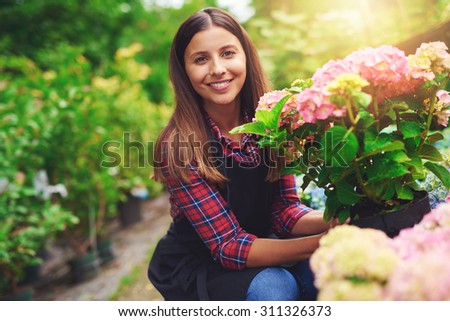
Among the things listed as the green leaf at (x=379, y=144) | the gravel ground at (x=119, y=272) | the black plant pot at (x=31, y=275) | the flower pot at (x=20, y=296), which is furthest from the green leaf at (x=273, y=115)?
the black plant pot at (x=31, y=275)

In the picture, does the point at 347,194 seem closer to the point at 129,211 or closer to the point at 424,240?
the point at 424,240

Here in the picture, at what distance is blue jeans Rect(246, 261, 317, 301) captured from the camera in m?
1.29

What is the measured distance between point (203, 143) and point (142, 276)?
9.30ft

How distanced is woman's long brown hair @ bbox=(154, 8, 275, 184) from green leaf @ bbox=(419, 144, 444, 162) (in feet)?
2.06

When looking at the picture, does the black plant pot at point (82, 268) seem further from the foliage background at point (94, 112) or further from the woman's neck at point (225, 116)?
the woman's neck at point (225, 116)

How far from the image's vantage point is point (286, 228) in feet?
5.42

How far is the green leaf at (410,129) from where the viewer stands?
1020mm

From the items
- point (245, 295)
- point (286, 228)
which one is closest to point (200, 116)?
point (286, 228)

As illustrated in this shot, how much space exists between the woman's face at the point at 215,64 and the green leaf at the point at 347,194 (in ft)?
2.37

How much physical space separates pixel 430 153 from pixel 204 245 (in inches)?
35.6

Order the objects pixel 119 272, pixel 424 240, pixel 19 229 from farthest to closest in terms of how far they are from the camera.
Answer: pixel 119 272 → pixel 19 229 → pixel 424 240

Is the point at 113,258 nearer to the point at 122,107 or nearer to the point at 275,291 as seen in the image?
the point at 122,107

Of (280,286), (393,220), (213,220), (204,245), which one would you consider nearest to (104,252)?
(204,245)

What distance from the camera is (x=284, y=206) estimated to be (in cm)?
171
